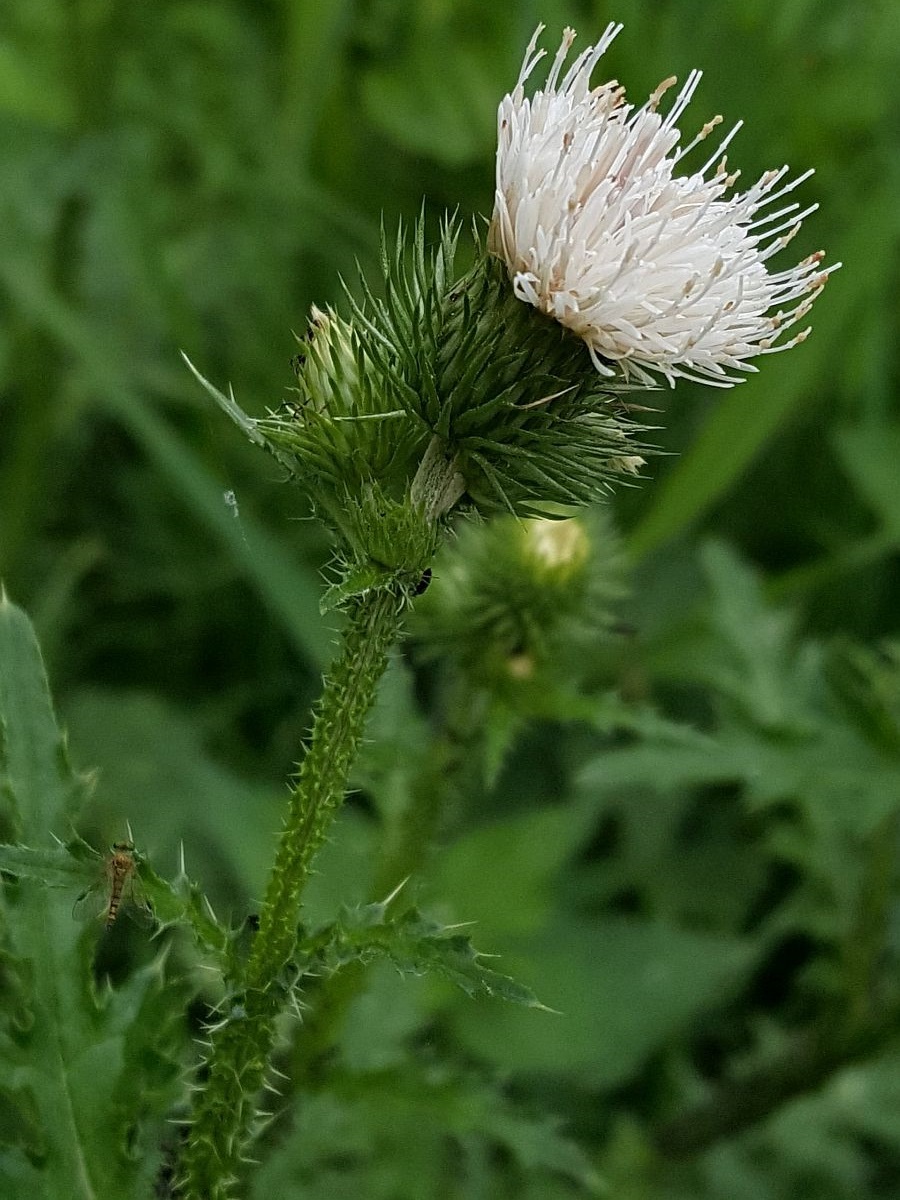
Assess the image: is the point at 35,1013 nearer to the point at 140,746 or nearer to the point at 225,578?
the point at 140,746

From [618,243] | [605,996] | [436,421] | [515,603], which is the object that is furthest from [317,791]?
[605,996]

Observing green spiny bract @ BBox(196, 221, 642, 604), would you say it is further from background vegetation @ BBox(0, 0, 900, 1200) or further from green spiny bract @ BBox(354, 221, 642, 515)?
background vegetation @ BBox(0, 0, 900, 1200)

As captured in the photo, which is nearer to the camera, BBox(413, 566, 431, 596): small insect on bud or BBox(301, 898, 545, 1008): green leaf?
BBox(301, 898, 545, 1008): green leaf

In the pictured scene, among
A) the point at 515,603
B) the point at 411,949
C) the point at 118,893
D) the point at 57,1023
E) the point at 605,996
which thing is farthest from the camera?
the point at 605,996

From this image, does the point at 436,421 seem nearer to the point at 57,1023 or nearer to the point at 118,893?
the point at 118,893

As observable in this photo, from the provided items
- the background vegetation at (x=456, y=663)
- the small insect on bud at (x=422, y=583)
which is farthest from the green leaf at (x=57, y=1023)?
the background vegetation at (x=456, y=663)

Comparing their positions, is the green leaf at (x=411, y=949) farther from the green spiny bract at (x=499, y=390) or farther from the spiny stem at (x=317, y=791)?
the green spiny bract at (x=499, y=390)

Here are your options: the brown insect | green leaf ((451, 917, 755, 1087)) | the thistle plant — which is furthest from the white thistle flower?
green leaf ((451, 917, 755, 1087))
